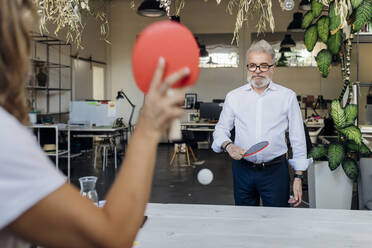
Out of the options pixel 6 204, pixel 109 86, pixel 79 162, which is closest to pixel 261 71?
pixel 6 204

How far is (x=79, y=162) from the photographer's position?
26.7 feet

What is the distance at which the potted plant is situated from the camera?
3.01 meters

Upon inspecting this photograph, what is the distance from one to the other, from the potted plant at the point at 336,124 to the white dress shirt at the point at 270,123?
0.78 meters

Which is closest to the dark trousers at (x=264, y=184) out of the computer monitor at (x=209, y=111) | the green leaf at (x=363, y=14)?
the green leaf at (x=363, y=14)

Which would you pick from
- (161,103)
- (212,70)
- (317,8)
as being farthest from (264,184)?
(212,70)

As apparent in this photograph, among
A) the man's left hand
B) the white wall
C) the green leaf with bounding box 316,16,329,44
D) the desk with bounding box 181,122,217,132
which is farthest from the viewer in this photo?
the white wall

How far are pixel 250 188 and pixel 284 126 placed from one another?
0.48 metres

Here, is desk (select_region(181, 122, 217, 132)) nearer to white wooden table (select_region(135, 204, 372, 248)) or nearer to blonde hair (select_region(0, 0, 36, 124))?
white wooden table (select_region(135, 204, 372, 248))

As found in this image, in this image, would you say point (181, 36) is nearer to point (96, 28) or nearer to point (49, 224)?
point (49, 224)

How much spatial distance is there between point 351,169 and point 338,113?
1.64ft

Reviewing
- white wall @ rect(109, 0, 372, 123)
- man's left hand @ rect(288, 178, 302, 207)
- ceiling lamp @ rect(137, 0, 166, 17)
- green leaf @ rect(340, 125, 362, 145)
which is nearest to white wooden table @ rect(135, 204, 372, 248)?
man's left hand @ rect(288, 178, 302, 207)

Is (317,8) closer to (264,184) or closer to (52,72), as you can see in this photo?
(264,184)

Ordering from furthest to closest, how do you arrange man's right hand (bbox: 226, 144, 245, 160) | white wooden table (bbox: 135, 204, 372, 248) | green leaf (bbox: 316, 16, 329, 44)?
green leaf (bbox: 316, 16, 329, 44), man's right hand (bbox: 226, 144, 245, 160), white wooden table (bbox: 135, 204, 372, 248)

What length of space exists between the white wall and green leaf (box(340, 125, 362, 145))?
8.62 m
